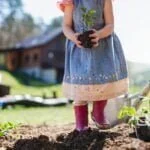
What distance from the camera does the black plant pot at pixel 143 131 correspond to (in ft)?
10.3

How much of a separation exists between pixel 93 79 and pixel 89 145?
0.58m

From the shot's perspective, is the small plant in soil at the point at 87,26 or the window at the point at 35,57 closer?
the small plant in soil at the point at 87,26

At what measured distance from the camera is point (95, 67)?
3.55m

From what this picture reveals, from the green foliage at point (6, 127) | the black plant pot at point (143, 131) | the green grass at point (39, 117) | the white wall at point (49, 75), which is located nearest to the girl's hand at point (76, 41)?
the black plant pot at point (143, 131)

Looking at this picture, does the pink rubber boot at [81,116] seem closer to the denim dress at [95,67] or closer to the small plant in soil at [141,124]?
the denim dress at [95,67]

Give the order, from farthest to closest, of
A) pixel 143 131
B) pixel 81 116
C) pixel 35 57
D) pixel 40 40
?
pixel 40 40 < pixel 35 57 < pixel 81 116 < pixel 143 131

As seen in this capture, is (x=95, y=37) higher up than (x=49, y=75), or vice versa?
(x=49, y=75)

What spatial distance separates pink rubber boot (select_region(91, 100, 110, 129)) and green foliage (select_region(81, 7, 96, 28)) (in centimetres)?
55

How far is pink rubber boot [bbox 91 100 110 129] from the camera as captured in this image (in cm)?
377

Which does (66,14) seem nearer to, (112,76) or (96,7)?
(96,7)

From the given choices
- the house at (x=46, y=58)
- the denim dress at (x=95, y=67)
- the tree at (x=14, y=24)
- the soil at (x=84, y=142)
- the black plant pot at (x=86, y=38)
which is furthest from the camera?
the tree at (x=14, y=24)

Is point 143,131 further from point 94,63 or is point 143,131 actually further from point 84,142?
point 94,63

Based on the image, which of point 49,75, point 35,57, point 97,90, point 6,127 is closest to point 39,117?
point 6,127

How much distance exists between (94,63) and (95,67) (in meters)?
0.03
